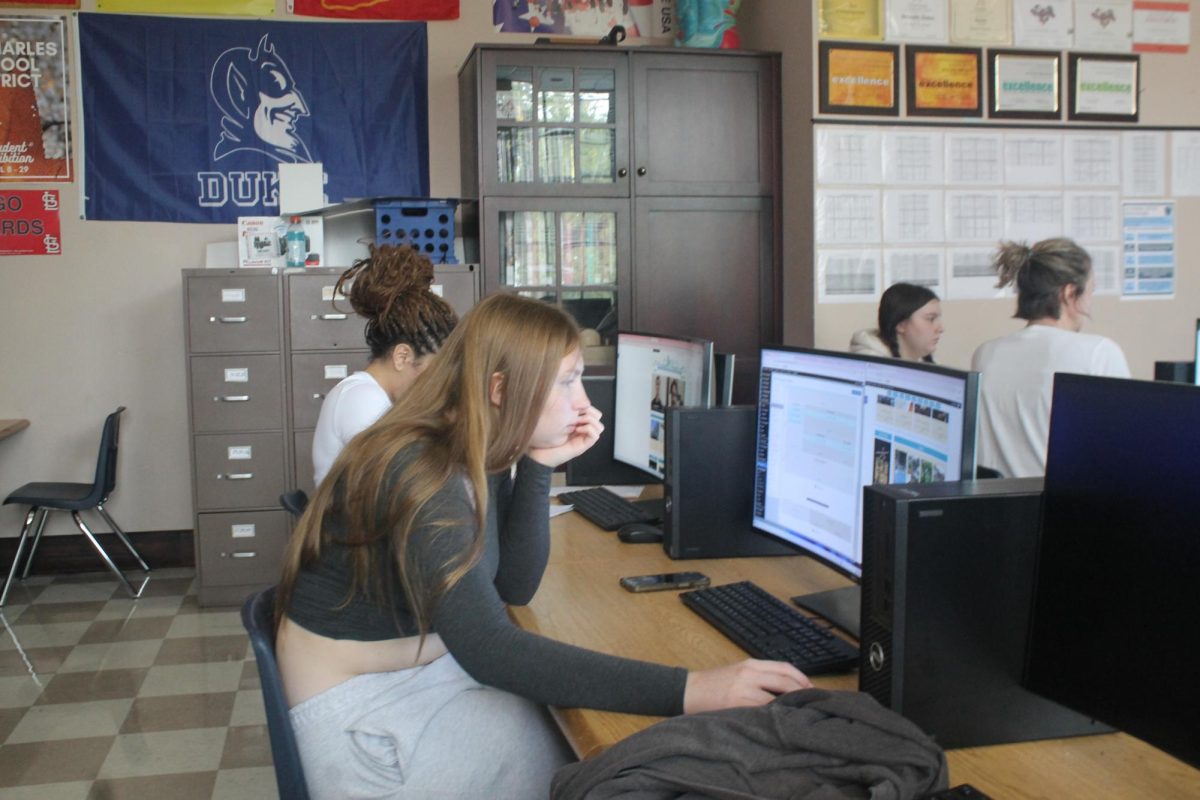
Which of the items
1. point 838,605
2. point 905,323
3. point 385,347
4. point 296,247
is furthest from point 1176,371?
point 296,247

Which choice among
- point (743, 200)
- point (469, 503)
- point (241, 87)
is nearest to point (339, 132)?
point (241, 87)

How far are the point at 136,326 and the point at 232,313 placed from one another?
0.83 m

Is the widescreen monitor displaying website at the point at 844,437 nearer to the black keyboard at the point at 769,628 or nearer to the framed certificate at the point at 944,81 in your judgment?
the black keyboard at the point at 769,628

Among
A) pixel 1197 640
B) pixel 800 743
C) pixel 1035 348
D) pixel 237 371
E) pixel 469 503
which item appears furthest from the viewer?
pixel 237 371

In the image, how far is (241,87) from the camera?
4941mm

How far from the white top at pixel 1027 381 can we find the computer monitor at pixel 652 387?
3.04 ft

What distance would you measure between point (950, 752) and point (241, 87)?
455 centimetres

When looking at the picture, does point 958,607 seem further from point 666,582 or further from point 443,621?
point 666,582

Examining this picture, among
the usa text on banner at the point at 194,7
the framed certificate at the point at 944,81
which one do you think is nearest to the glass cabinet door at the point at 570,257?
the framed certificate at the point at 944,81

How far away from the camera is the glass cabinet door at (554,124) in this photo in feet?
14.9

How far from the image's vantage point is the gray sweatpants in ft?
5.03

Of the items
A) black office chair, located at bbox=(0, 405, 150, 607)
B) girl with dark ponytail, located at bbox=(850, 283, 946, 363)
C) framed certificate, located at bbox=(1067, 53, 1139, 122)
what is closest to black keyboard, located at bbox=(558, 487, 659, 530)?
girl with dark ponytail, located at bbox=(850, 283, 946, 363)

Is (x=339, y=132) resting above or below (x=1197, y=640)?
above

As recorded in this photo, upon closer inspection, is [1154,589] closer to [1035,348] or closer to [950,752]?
[950,752]
